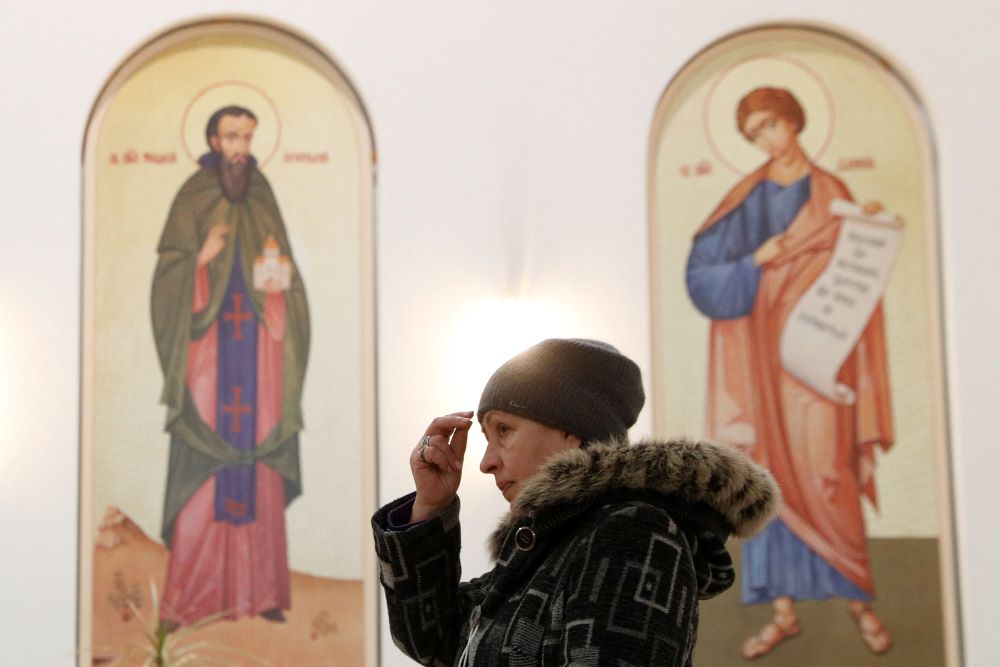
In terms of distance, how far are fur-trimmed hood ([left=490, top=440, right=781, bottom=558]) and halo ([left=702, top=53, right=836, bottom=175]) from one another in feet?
11.5

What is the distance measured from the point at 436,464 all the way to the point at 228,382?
2.97 metres

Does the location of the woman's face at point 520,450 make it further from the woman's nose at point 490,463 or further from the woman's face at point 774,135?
the woman's face at point 774,135

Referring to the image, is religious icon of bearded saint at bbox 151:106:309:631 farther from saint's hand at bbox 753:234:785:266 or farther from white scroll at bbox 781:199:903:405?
white scroll at bbox 781:199:903:405

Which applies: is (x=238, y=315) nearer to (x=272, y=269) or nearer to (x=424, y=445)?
(x=272, y=269)

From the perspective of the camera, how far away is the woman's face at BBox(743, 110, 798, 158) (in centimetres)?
522

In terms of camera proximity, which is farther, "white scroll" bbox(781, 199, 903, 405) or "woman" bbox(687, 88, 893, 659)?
"white scroll" bbox(781, 199, 903, 405)

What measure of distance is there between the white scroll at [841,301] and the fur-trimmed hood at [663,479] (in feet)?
10.8

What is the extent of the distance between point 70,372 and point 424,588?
3.17 m

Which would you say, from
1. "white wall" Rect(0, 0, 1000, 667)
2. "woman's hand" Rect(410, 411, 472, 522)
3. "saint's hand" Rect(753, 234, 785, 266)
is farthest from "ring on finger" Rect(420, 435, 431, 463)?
"saint's hand" Rect(753, 234, 785, 266)

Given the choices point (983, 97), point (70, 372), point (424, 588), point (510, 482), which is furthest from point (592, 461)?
point (983, 97)

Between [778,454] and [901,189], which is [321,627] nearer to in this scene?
[778,454]

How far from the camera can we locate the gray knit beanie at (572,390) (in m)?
2.00

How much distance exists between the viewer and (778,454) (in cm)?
504

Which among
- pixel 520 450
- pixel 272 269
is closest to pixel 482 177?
pixel 272 269
